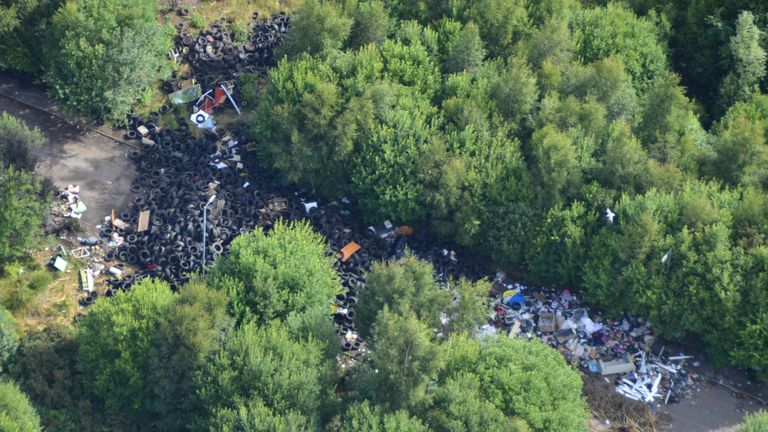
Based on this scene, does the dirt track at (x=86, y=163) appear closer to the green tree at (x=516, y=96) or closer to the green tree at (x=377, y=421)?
the green tree at (x=377, y=421)

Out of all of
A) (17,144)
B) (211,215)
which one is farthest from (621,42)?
(17,144)

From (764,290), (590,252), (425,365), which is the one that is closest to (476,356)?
(425,365)

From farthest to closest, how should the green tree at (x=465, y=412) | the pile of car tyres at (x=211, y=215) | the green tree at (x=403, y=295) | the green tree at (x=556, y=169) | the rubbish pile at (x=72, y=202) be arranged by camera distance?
the rubbish pile at (x=72, y=202) < the green tree at (x=556, y=169) < the pile of car tyres at (x=211, y=215) < the green tree at (x=403, y=295) < the green tree at (x=465, y=412)

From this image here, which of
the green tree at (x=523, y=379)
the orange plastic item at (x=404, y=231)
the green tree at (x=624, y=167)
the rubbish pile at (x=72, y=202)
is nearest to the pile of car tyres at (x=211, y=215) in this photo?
the orange plastic item at (x=404, y=231)

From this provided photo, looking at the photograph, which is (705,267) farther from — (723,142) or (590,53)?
(590,53)

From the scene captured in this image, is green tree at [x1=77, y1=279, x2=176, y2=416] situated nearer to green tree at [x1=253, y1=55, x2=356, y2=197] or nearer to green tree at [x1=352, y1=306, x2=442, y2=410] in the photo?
green tree at [x1=352, y1=306, x2=442, y2=410]

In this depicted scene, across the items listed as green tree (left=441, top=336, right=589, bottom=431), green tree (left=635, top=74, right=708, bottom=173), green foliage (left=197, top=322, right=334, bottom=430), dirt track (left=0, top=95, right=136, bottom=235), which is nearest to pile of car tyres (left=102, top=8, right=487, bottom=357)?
dirt track (left=0, top=95, right=136, bottom=235)
